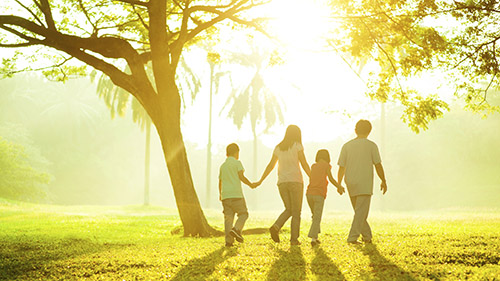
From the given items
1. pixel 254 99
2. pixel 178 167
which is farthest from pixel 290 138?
pixel 254 99

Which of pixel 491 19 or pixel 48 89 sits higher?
pixel 48 89

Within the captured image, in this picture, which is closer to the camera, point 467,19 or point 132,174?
point 467,19

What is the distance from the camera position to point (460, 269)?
756 centimetres

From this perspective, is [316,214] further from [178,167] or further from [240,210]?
[178,167]

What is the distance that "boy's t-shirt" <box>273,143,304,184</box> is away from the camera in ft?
33.6

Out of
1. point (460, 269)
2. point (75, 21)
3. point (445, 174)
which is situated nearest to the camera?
point (460, 269)

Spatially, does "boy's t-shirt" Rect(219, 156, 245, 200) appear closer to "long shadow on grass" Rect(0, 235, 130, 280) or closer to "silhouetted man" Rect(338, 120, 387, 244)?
"silhouetted man" Rect(338, 120, 387, 244)

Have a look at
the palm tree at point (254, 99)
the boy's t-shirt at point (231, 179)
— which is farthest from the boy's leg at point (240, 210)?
the palm tree at point (254, 99)

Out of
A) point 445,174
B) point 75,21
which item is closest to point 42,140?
point 445,174

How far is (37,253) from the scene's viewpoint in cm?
1050

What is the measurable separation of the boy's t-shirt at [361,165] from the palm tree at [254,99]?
4155 centimetres

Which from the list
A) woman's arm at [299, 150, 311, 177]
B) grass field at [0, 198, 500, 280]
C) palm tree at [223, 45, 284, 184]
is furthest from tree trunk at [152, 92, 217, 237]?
palm tree at [223, 45, 284, 184]

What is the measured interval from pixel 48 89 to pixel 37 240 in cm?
6640

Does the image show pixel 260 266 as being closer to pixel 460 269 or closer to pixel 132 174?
pixel 460 269
